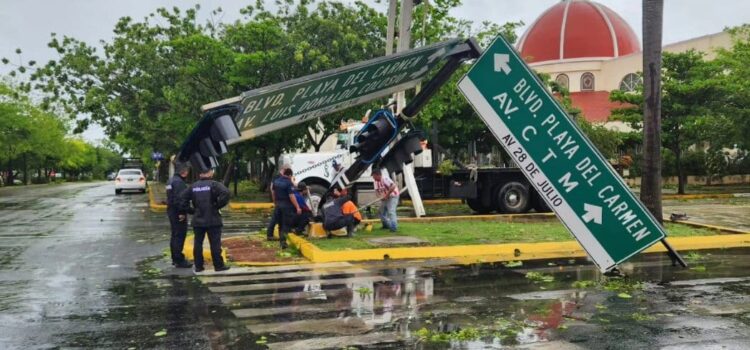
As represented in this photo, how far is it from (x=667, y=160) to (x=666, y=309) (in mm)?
34582

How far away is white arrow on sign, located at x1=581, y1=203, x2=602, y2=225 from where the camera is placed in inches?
364

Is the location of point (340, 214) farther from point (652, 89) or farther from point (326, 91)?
point (652, 89)

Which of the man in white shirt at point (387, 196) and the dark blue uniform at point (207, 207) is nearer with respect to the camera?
the dark blue uniform at point (207, 207)

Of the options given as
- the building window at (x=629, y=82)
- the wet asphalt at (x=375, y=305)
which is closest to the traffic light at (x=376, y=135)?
the wet asphalt at (x=375, y=305)

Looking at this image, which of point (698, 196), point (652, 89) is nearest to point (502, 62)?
point (652, 89)

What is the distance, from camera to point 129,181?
3859cm

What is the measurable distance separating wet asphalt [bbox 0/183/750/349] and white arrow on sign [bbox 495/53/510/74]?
300 centimetres

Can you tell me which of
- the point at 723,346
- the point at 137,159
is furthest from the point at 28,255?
the point at 137,159

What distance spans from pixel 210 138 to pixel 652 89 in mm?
9522

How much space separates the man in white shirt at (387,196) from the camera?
14.0 m

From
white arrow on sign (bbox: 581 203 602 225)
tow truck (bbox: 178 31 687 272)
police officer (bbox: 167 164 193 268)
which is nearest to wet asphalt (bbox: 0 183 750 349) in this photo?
police officer (bbox: 167 164 193 268)

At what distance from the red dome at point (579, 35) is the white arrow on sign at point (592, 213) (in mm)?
46649

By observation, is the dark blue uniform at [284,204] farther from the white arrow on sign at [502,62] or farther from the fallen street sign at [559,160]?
the white arrow on sign at [502,62]

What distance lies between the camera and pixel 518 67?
31.1ft
